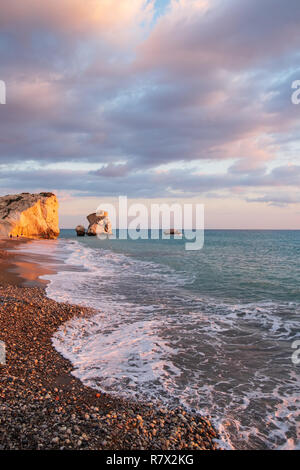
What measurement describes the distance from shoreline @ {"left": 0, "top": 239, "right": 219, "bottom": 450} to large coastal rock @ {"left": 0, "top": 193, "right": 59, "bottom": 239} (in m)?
52.8

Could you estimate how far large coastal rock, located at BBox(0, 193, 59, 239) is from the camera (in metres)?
54.1

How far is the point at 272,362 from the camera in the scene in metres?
7.46

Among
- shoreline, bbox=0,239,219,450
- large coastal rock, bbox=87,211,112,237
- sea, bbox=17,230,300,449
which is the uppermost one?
large coastal rock, bbox=87,211,112,237

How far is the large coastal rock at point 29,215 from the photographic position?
5412cm

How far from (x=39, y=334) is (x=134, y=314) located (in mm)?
4183

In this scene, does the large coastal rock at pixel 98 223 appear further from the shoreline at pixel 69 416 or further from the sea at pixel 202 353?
the shoreline at pixel 69 416

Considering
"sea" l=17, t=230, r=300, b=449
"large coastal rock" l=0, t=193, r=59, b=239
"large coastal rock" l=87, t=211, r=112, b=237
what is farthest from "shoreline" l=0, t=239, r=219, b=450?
"large coastal rock" l=87, t=211, r=112, b=237

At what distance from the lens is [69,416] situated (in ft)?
14.9

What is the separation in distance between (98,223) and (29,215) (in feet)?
146

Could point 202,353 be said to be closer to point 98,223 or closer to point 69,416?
point 69,416

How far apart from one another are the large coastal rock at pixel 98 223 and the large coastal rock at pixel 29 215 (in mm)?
32857

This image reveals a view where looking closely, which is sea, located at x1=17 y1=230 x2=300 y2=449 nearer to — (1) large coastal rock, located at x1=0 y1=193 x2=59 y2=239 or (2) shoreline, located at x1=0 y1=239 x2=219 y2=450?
(2) shoreline, located at x1=0 y1=239 x2=219 y2=450

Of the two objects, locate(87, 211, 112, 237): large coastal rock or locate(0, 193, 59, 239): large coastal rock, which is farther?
locate(87, 211, 112, 237): large coastal rock
